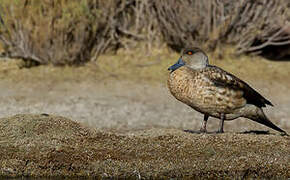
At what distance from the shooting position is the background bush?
44.7 feet

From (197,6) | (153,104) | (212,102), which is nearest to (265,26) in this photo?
(197,6)

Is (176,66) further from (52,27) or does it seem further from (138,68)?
(52,27)

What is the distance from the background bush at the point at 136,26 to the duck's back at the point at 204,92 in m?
6.68

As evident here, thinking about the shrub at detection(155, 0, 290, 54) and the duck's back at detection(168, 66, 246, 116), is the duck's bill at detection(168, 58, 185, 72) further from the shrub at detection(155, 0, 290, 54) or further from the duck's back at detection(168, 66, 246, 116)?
the shrub at detection(155, 0, 290, 54)

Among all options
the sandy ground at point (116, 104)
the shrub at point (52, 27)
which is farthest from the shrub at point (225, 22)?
the sandy ground at point (116, 104)

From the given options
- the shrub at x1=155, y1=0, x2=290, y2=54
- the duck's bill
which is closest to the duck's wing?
the duck's bill

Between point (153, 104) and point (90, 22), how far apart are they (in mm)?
3360

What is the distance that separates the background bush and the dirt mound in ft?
22.2

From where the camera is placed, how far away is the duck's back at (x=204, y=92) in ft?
22.8

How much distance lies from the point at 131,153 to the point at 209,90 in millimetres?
1198

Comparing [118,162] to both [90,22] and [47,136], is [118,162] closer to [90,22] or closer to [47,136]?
[47,136]

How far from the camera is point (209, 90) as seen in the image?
699 centimetres

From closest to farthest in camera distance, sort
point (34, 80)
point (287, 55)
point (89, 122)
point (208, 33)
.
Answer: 1. point (89, 122)
2. point (34, 80)
3. point (208, 33)
4. point (287, 55)

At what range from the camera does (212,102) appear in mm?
7012
